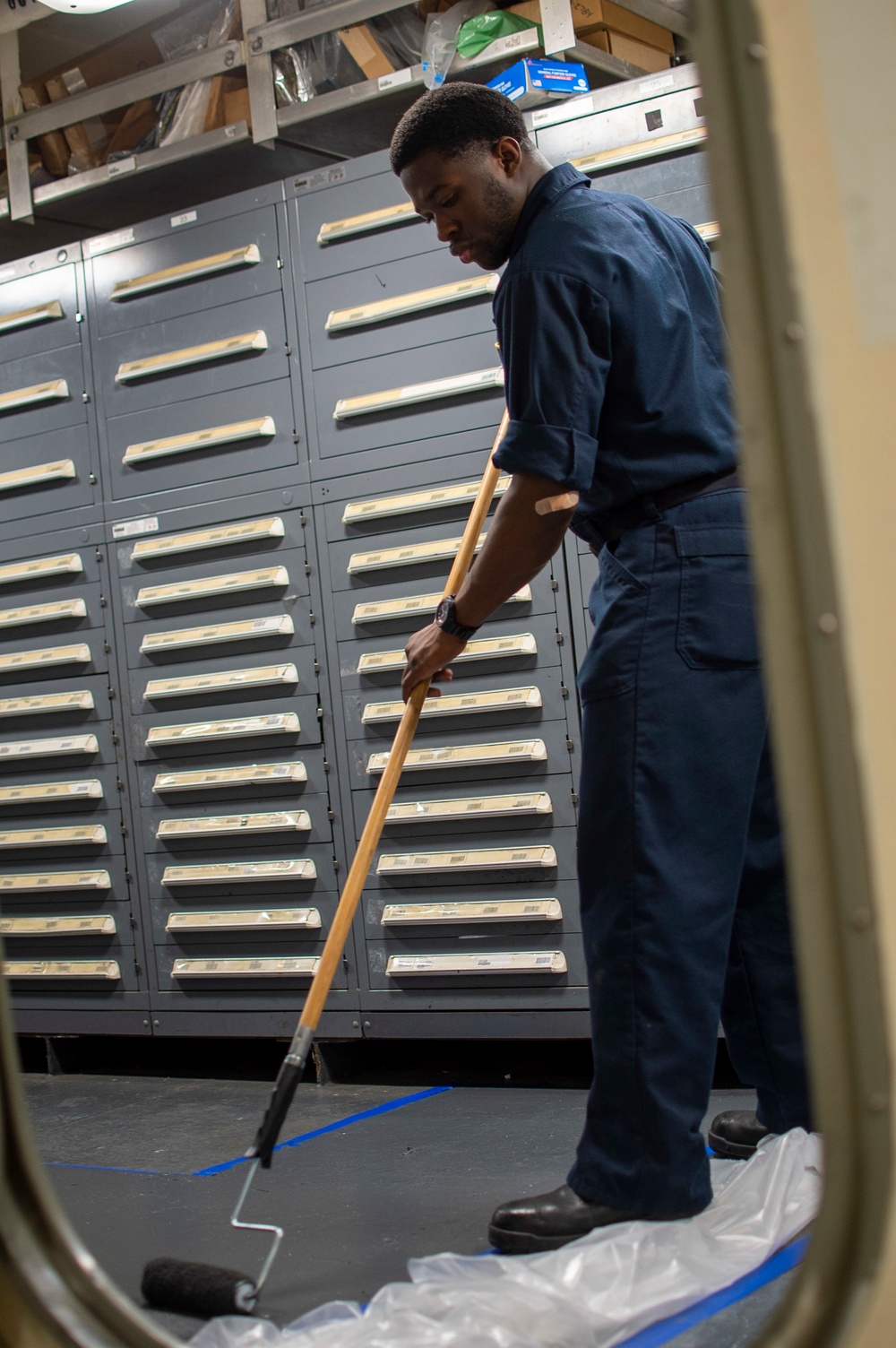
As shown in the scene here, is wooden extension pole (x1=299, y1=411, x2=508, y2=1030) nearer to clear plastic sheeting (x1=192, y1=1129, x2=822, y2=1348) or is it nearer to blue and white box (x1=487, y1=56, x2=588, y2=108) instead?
clear plastic sheeting (x1=192, y1=1129, x2=822, y2=1348)

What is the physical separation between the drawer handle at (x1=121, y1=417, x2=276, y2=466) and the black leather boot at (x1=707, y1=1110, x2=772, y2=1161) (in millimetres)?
2322

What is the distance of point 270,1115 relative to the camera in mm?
1952

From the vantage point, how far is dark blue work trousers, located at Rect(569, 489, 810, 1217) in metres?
1.87

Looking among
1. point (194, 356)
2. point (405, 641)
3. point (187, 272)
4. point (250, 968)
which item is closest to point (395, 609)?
point (405, 641)

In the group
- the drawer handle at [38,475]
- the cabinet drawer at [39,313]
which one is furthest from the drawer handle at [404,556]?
the cabinet drawer at [39,313]

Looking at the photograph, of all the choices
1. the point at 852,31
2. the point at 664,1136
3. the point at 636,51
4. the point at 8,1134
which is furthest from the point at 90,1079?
the point at 852,31

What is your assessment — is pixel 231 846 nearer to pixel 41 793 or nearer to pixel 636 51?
pixel 41 793

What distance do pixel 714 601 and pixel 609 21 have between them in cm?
239

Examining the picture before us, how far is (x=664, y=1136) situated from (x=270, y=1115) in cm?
61

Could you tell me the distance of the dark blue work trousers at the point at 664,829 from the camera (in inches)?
73.5

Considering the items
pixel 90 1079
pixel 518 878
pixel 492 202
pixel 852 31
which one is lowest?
pixel 90 1079

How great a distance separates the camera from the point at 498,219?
2074 mm

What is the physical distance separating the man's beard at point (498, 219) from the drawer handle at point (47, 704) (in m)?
2.41

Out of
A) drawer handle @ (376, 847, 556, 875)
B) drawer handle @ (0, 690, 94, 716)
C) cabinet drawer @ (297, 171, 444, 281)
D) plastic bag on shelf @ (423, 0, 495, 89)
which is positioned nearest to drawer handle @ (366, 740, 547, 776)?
drawer handle @ (376, 847, 556, 875)
